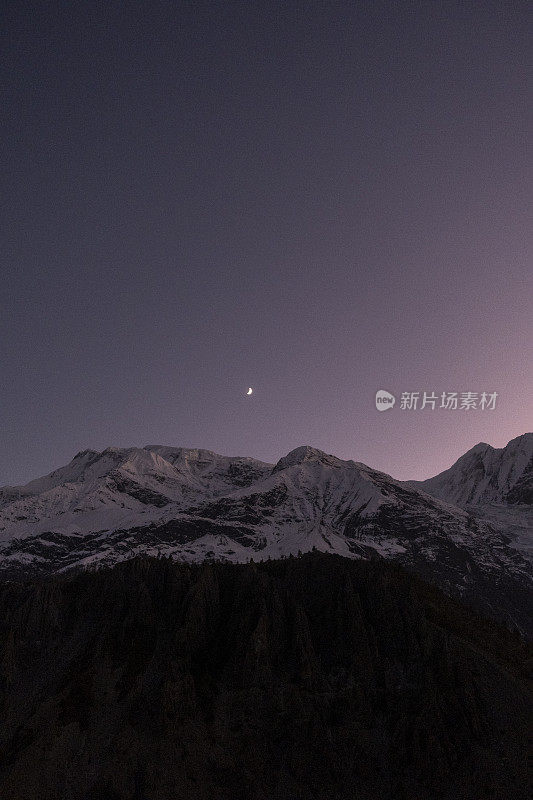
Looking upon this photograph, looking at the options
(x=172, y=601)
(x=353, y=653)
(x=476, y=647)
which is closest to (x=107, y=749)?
(x=172, y=601)

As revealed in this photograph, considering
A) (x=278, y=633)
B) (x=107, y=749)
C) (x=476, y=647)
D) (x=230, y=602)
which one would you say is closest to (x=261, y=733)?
(x=278, y=633)

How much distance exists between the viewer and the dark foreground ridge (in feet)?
255

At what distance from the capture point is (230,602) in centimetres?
11956

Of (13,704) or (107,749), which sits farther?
(13,704)

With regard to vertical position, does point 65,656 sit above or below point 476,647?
below

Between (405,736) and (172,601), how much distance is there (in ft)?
205

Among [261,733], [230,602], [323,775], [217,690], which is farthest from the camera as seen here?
[230,602]

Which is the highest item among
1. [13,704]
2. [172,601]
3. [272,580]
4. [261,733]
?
[272,580]

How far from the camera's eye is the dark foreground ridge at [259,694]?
77.6m

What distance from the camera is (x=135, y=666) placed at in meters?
99.6

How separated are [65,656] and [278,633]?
166ft

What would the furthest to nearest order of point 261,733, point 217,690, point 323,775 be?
point 217,690, point 261,733, point 323,775

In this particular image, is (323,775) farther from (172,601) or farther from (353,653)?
(172,601)

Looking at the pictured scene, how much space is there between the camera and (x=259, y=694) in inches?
3600
